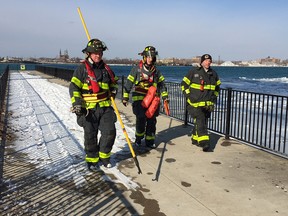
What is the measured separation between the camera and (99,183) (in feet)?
15.2

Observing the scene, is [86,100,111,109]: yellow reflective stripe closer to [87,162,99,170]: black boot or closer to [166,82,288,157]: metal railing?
[87,162,99,170]: black boot

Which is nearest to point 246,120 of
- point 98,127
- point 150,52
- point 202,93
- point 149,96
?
point 202,93

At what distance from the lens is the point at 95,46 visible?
194 inches

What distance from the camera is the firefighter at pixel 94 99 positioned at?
194 inches

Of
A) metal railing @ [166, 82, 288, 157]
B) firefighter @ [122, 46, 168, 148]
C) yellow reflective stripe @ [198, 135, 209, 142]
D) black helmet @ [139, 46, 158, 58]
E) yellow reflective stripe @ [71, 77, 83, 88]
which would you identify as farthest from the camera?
metal railing @ [166, 82, 288, 157]

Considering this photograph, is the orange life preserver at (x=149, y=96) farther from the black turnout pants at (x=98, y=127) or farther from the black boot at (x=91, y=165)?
the black boot at (x=91, y=165)

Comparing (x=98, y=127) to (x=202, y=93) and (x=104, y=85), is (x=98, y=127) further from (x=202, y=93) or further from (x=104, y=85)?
(x=202, y=93)

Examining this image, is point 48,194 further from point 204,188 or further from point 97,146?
point 204,188

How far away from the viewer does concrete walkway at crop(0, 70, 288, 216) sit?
151 inches

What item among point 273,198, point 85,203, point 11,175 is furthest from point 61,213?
point 273,198

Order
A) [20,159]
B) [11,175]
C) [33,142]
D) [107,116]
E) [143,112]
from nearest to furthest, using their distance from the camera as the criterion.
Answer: [11,175] → [107,116] → [20,159] → [143,112] → [33,142]

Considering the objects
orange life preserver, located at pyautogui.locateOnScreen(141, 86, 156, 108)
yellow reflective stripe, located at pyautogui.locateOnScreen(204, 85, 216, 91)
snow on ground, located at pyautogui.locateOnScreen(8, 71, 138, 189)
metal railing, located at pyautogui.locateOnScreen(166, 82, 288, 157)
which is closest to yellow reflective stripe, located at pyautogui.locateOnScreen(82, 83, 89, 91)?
snow on ground, located at pyautogui.locateOnScreen(8, 71, 138, 189)

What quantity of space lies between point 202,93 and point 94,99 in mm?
2345

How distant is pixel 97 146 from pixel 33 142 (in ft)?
6.92
